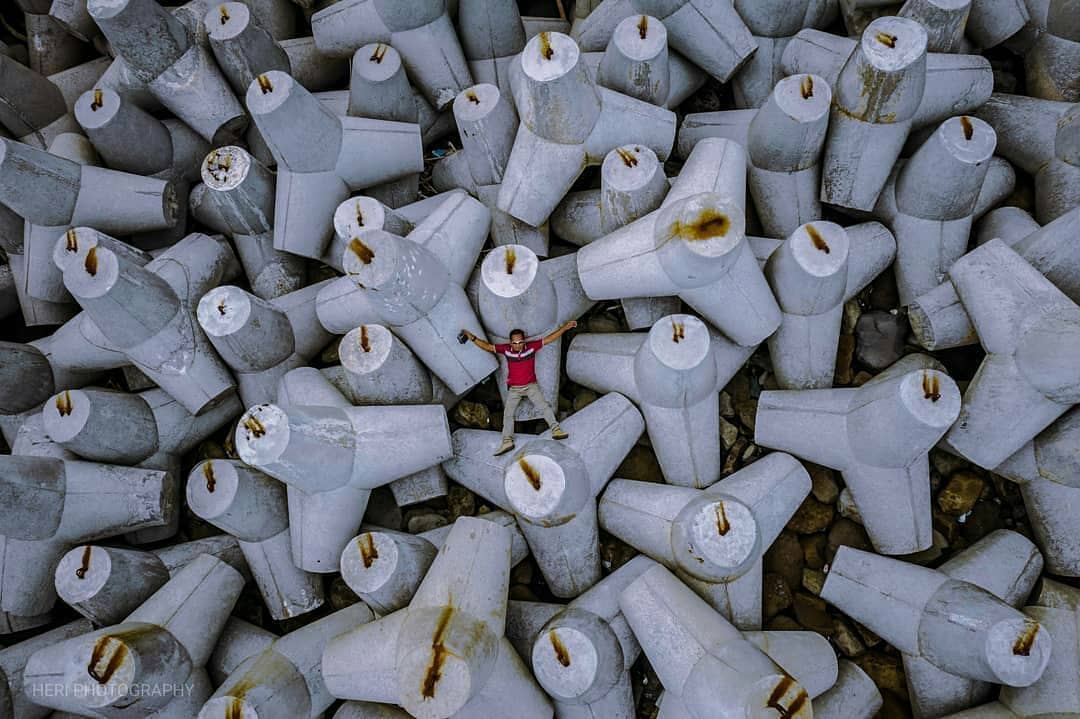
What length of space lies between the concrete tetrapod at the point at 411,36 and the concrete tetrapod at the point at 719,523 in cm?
203

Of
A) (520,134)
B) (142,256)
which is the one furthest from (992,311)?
(142,256)

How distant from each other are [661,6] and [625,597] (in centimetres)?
247

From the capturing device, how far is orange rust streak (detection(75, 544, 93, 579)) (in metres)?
3.01

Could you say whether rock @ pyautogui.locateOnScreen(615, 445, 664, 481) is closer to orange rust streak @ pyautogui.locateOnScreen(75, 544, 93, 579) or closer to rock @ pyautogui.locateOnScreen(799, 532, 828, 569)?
rock @ pyautogui.locateOnScreen(799, 532, 828, 569)

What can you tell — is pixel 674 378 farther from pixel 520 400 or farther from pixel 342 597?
pixel 342 597

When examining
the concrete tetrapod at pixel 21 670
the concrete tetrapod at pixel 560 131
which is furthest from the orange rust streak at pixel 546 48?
the concrete tetrapod at pixel 21 670

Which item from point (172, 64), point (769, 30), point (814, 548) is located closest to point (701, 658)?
point (814, 548)

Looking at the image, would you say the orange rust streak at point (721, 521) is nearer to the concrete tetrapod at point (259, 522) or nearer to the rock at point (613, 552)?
the rock at point (613, 552)

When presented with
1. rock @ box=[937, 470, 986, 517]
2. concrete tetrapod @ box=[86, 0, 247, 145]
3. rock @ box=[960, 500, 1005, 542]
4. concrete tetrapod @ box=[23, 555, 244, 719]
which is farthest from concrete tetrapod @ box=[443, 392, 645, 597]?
concrete tetrapod @ box=[86, 0, 247, 145]

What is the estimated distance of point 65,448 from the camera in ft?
10.9

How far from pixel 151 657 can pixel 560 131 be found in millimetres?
2470

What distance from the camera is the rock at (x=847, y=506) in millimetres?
3184

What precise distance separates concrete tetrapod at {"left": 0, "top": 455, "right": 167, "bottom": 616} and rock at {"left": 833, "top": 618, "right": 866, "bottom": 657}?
8.92 ft

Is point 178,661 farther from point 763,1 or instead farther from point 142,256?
point 763,1
